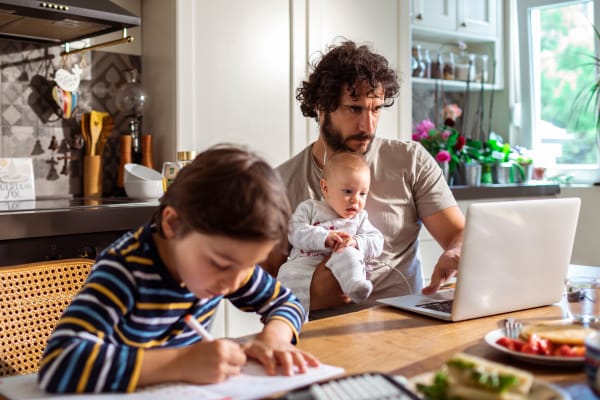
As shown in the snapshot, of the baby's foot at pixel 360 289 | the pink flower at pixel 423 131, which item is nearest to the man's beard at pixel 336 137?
the baby's foot at pixel 360 289

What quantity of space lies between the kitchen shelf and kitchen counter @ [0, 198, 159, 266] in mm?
2181

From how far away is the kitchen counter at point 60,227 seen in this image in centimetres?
215

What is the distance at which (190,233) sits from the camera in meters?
1.02

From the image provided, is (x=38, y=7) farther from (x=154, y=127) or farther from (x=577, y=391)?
(x=577, y=391)

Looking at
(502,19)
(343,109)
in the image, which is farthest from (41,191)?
(502,19)

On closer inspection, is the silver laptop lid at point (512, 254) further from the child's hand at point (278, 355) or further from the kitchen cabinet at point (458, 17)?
the kitchen cabinet at point (458, 17)

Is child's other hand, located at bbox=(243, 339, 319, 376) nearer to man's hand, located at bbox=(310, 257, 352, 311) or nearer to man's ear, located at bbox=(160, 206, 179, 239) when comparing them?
man's ear, located at bbox=(160, 206, 179, 239)

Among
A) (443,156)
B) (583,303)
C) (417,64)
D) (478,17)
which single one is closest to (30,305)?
(583,303)

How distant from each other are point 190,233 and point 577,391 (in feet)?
1.93

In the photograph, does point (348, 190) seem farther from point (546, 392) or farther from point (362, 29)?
point (362, 29)

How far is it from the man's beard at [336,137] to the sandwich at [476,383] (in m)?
1.22

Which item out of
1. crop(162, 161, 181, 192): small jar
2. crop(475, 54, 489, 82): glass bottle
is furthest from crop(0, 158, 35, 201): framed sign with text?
crop(475, 54, 489, 82): glass bottle

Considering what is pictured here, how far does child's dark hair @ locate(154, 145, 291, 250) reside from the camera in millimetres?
987

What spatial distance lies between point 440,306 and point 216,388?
656 mm
